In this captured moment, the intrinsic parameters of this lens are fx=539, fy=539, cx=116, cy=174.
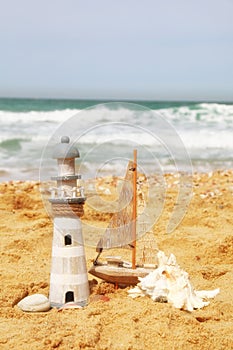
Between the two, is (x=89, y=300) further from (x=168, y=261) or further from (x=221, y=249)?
(x=221, y=249)

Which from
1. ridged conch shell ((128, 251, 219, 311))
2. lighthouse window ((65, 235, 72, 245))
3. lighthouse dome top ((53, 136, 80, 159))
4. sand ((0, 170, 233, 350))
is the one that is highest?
lighthouse dome top ((53, 136, 80, 159))

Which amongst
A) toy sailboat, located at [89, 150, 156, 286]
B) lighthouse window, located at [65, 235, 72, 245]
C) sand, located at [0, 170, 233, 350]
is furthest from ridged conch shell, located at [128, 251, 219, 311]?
lighthouse window, located at [65, 235, 72, 245]

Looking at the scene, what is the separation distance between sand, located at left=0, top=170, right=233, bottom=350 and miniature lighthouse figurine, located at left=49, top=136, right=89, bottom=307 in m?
0.23

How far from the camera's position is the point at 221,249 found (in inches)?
311

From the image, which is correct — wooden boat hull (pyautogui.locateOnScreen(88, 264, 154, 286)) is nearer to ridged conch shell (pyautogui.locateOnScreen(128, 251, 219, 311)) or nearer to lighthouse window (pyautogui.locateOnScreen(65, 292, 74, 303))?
ridged conch shell (pyautogui.locateOnScreen(128, 251, 219, 311))

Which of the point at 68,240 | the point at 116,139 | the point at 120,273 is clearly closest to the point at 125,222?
the point at 120,273

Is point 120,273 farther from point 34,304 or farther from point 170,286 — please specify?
point 34,304

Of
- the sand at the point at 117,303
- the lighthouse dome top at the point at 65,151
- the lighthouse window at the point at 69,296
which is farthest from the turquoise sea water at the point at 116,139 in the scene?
the lighthouse window at the point at 69,296

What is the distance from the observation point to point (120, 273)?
5.76 meters

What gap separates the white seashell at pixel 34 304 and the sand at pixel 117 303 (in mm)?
77

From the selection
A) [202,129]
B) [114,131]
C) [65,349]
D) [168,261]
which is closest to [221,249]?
[168,261]

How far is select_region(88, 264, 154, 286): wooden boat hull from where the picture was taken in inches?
226

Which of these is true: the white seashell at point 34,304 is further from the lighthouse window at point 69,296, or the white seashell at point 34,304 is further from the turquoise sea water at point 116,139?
the turquoise sea water at point 116,139

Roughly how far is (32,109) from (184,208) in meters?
31.8
